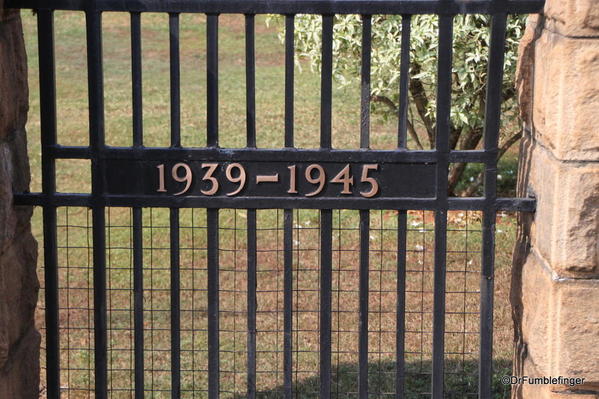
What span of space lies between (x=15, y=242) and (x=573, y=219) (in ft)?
6.86

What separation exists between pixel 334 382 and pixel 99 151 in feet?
7.79

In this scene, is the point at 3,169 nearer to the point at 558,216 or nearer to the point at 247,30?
the point at 247,30

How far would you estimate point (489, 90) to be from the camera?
363cm

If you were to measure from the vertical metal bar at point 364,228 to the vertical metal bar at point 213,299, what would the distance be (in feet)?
1.83

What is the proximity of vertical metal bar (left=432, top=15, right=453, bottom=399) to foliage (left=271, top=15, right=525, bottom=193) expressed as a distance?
334 centimetres

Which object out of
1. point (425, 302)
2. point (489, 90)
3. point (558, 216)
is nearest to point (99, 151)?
point (489, 90)

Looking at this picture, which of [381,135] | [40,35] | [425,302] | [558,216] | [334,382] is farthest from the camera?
[381,135]

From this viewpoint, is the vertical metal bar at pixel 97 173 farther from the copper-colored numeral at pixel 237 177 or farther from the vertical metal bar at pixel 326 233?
the vertical metal bar at pixel 326 233

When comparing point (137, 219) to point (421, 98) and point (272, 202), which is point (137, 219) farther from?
point (421, 98)

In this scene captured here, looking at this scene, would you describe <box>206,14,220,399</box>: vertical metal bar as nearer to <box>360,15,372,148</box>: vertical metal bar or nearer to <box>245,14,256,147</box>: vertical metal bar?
<box>245,14,256,147</box>: vertical metal bar

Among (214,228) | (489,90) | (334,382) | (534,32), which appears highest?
(534,32)

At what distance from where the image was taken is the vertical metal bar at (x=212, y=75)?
362 centimetres

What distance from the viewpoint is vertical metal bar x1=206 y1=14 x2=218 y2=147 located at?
11.9 ft

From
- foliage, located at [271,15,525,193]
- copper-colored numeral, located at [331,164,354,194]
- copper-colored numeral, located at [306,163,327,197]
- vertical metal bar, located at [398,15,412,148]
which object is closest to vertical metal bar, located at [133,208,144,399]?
copper-colored numeral, located at [306,163,327,197]
